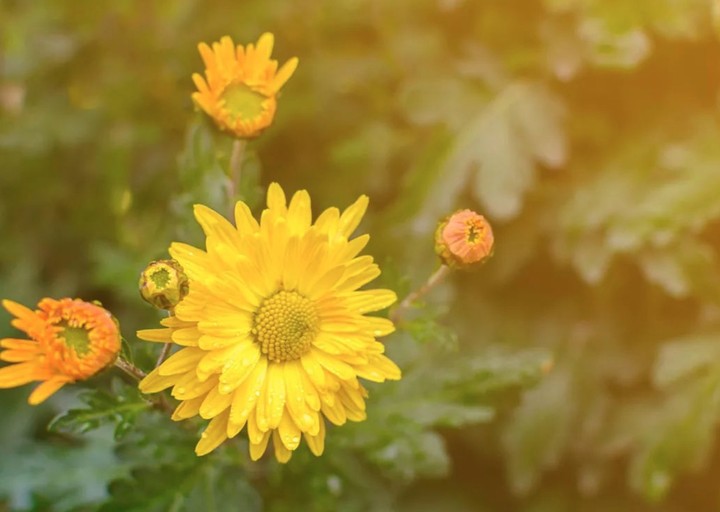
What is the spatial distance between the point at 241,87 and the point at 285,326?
1.02 feet

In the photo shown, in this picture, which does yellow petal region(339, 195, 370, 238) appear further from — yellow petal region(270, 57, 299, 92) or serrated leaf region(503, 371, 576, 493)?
serrated leaf region(503, 371, 576, 493)

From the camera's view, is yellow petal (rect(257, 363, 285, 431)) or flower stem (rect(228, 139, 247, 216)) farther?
flower stem (rect(228, 139, 247, 216))

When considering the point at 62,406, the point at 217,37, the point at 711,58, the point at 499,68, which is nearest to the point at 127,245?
the point at 62,406

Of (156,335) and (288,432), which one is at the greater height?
(156,335)

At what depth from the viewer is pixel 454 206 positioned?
2074 millimetres

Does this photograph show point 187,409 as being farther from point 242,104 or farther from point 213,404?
point 242,104

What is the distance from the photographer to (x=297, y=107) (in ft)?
7.45

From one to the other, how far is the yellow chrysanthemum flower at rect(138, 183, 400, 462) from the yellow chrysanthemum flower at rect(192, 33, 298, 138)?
0.49 ft

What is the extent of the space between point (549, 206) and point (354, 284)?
118 cm

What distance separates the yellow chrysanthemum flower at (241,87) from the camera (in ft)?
3.84

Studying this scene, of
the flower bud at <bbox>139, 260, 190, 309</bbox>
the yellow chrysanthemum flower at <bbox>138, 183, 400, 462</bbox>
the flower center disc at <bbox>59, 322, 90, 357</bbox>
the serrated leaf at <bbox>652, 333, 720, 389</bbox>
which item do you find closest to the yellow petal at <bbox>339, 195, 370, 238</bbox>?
the yellow chrysanthemum flower at <bbox>138, 183, 400, 462</bbox>

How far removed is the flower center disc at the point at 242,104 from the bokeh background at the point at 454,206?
25 centimetres

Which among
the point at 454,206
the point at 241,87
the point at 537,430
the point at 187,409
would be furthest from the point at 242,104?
→ the point at 537,430

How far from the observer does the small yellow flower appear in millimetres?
1107
